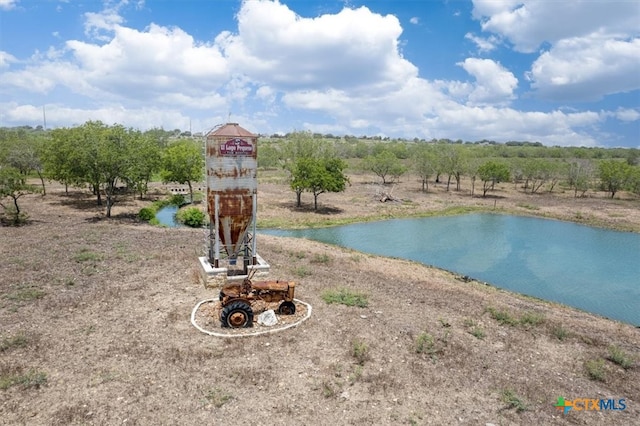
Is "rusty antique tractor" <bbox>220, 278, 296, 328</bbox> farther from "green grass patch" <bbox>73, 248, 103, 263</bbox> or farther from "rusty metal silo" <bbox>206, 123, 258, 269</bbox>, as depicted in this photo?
"green grass patch" <bbox>73, 248, 103, 263</bbox>

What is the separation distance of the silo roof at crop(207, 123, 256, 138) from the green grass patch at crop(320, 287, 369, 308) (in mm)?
6893

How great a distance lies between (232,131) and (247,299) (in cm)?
643

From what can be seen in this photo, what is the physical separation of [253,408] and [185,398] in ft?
5.39

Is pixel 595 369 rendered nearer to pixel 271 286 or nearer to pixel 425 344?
pixel 425 344

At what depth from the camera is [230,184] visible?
1605cm

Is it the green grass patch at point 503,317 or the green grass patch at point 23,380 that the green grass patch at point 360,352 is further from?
the green grass patch at point 23,380

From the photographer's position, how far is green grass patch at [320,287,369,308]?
16.2m

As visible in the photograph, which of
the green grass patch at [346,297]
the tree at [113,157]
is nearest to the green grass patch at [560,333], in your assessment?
the green grass patch at [346,297]

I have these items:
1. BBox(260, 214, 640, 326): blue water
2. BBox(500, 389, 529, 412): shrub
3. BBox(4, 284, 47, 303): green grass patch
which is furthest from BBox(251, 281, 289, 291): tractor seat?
BBox(260, 214, 640, 326): blue water

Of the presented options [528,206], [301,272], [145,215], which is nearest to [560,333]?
[301,272]

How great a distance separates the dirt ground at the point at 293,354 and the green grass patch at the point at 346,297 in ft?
1.20

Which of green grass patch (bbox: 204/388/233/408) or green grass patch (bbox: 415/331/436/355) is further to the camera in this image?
green grass patch (bbox: 415/331/436/355)

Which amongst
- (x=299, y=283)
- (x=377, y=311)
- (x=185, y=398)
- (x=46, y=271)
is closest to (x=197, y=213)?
(x=46, y=271)

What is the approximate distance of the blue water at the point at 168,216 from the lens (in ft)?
125
